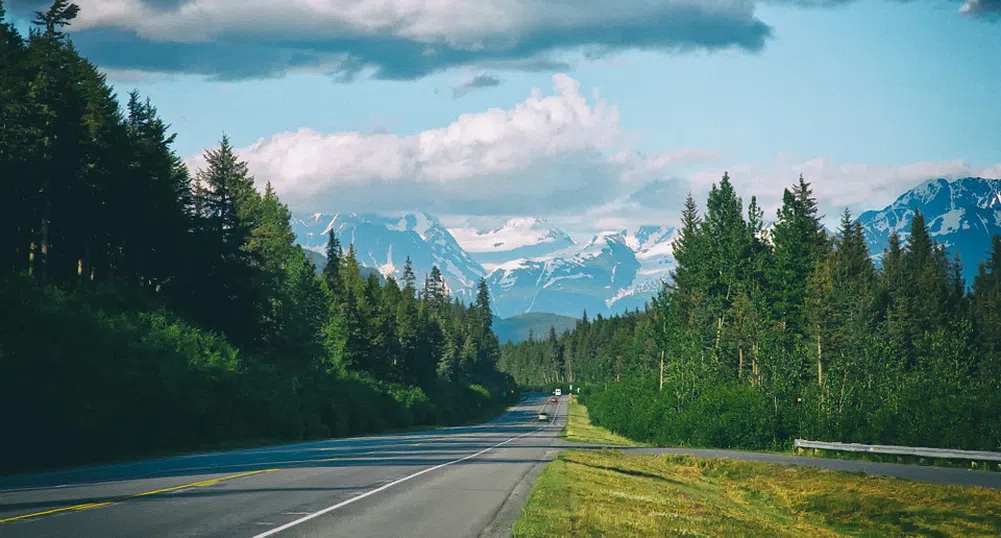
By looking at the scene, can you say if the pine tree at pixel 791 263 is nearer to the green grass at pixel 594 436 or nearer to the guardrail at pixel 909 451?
the green grass at pixel 594 436

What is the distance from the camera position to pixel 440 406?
376ft

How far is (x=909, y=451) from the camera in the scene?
37.6 m

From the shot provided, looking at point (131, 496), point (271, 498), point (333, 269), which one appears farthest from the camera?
point (333, 269)

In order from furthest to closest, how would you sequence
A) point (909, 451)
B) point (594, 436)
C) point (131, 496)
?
point (594, 436)
point (909, 451)
point (131, 496)

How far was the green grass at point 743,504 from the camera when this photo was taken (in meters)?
18.1

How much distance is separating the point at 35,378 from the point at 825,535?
78.6 feet

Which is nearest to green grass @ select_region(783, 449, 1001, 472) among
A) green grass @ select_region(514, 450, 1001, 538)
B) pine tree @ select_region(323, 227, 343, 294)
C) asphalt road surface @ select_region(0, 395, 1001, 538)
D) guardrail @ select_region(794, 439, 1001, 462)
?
guardrail @ select_region(794, 439, 1001, 462)

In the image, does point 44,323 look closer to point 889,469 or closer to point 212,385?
point 212,385

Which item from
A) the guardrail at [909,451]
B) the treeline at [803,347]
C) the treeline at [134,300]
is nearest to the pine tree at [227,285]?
the treeline at [134,300]

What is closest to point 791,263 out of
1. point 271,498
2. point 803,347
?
point 803,347

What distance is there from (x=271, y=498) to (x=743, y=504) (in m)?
16.8

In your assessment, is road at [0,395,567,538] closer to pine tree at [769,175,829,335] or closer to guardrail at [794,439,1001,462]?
guardrail at [794,439,1001,462]

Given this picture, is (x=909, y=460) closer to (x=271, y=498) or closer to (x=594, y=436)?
(x=271, y=498)

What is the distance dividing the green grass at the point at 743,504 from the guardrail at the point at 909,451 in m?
5.51
